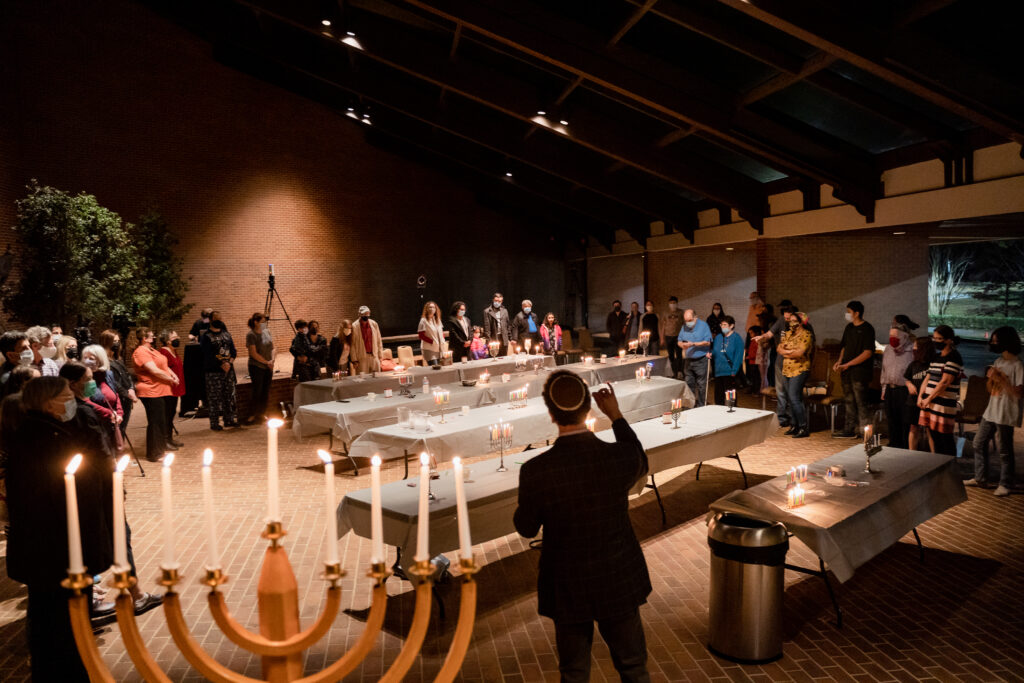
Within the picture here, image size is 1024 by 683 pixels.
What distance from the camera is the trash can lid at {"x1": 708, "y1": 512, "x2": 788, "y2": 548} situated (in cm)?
378

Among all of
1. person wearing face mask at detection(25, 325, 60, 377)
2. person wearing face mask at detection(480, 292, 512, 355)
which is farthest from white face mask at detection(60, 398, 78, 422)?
person wearing face mask at detection(480, 292, 512, 355)

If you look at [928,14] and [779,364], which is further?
[779,364]

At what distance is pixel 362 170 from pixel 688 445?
1424 cm

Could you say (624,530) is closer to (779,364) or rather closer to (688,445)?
(688,445)

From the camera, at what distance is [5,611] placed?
4602mm

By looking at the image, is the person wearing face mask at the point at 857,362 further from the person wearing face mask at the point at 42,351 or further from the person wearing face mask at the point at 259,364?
the person wearing face mask at the point at 42,351

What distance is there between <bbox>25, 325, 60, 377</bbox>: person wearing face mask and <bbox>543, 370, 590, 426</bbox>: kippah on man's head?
5.76 metres

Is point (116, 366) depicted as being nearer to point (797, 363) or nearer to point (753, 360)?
point (797, 363)

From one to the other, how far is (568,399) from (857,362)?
717 centimetres

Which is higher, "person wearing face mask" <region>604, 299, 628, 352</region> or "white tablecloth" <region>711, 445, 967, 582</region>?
"person wearing face mask" <region>604, 299, 628, 352</region>

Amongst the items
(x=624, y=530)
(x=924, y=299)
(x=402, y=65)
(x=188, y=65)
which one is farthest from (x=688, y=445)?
(x=188, y=65)

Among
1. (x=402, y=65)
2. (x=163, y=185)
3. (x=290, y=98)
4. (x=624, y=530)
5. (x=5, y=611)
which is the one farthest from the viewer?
(x=290, y=98)

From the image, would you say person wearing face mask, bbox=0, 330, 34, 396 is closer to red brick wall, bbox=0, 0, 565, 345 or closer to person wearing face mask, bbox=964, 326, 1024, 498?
red brick wall, bbox=0, 0, 565, 345

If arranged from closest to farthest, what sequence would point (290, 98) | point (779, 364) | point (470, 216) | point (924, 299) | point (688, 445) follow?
1. point (688, 445)
2. point (779, 364)
3. point (924, 299)
4. point (290, 98)
5. point (470, 216)
